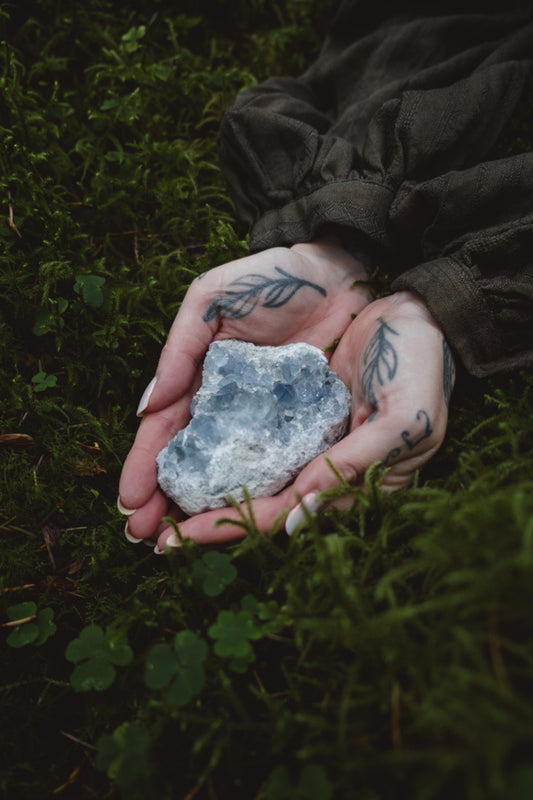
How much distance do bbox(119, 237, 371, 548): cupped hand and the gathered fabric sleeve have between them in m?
0.22

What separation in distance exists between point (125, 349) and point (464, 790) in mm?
2359

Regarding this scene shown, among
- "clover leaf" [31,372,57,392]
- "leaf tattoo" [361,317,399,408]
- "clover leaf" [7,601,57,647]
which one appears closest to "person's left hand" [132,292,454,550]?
"leaf tattoo" [361,317,399,408]

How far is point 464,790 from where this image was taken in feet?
4.24

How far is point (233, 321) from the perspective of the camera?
2.70m

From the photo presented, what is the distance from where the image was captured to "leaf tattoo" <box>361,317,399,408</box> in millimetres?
2303

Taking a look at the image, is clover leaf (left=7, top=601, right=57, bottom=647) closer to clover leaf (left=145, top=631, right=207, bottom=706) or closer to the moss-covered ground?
the moss-covered ground

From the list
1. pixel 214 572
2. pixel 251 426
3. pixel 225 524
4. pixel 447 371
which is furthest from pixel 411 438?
pixel 214 572

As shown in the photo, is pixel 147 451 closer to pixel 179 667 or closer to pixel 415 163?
pixel 179 667

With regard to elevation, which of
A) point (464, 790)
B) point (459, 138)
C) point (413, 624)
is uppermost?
point (459, 138)

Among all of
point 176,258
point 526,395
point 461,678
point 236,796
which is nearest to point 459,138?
point 526,395

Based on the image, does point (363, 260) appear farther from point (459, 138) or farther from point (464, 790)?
point (464, 790)

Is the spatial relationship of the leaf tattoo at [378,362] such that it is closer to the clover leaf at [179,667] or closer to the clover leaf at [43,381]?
the clover leaf at [179,667]

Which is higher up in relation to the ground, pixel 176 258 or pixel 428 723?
pixel 176 258

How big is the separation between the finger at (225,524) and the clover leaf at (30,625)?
535mm
